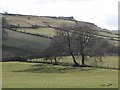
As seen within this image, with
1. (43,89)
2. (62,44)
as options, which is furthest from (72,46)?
(43,89)

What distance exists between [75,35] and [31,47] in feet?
148

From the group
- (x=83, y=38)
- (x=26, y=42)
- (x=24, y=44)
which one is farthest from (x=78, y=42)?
(x=26, y=42)

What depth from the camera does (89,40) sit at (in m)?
62.1

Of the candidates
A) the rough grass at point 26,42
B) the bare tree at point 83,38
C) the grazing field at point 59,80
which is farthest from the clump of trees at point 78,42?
the rough grass at point 26,42

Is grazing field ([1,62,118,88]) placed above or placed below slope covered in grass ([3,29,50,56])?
below

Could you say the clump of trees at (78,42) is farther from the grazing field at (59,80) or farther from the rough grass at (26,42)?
the rough grass at (26,42)

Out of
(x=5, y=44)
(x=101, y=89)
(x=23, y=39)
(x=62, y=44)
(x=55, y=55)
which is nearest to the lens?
(x=101, y=89)

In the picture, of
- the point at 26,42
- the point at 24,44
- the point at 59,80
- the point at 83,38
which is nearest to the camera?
the point at 59,80

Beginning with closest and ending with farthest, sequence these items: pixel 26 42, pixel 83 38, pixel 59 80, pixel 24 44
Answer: pixel 59 80 < pixel 83 38 < pixel 24 44 < pixel 26 42

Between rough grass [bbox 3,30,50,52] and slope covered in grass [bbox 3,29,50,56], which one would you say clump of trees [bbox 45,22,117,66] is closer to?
slope covered in grass [bbox 3,29,50,56]

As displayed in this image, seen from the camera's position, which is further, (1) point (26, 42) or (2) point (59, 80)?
(1) point (26, 42)

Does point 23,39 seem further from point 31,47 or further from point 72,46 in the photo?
point 72,46

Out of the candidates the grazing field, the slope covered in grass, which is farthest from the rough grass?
the grazing field

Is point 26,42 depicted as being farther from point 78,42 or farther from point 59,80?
point 59,80
